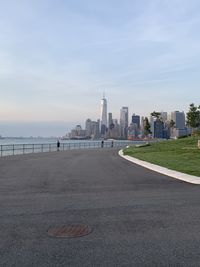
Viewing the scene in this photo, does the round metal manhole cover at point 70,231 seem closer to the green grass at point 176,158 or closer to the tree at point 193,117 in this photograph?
the green grass at point 176,158

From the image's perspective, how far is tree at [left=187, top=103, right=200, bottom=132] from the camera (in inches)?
3516

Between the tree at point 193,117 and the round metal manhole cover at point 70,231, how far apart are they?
83939mm

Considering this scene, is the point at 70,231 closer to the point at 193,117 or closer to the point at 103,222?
the point at 103,222

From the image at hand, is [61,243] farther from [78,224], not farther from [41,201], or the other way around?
[41,201]

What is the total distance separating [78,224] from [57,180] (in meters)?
8.06

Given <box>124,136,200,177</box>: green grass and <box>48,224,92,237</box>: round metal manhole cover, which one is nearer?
<box>48,224,92,237</box>: round metal manhole cover

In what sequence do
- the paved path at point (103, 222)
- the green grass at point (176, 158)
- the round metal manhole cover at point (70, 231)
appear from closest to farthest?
the paved path at point (103, 222) → the round metal manhole cover at point (70, 231) → the green grass at point (176, 158)

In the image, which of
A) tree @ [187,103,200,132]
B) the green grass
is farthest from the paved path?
tree @ [187,103,200,132]

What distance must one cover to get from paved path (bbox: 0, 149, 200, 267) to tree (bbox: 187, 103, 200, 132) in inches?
3029

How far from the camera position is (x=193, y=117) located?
89500mm

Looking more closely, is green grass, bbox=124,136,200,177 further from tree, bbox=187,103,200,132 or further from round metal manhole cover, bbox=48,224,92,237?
tree, bbox=187,103,200,132

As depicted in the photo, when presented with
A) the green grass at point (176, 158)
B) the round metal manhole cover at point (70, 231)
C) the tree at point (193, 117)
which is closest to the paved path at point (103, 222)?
the round metal manhole cover at point (70, 231)

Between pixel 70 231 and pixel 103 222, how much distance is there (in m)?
0.96

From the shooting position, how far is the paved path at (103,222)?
5.93 m
